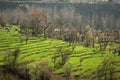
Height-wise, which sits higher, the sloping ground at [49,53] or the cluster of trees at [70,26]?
the cluster of trees at [70,26]

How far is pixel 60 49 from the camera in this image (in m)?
63.0

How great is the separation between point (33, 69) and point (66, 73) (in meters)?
5.75

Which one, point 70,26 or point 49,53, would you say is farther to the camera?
point 70,26

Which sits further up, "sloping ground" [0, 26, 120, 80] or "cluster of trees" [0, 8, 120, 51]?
"cluster of trees" [0, 8, 120, 51]

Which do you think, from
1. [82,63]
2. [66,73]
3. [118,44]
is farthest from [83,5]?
[66,73]

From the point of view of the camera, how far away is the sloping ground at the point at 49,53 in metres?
54.7

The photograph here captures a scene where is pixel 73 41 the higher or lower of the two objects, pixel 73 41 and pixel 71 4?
the lower

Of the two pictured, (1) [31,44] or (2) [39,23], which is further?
A: (2) [39,23]

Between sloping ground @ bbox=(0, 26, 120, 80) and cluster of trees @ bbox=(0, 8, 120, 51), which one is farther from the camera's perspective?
cluster of trees @ bbox=(0, 8, 120, 51)

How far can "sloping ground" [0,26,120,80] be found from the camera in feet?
179

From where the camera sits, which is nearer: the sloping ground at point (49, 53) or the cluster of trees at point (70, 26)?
the sloping ground at point (49, 53)

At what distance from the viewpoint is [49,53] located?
204 ft

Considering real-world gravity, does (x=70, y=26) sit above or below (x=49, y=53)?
above

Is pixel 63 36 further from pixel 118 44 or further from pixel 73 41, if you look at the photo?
pixel 118 44
